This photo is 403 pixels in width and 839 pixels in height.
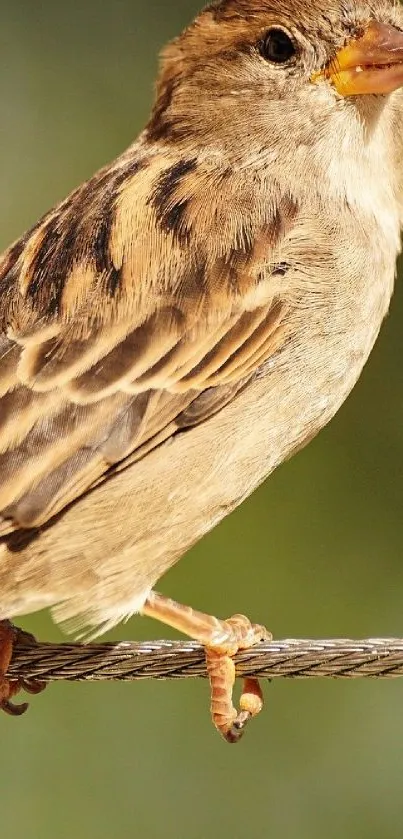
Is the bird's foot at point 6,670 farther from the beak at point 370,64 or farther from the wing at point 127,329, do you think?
the beak at point 370,64

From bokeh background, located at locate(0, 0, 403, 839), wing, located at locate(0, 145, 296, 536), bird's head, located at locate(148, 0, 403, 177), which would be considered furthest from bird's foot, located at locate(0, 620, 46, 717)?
bokeh background, located at locate(0, 0, 403, 839)

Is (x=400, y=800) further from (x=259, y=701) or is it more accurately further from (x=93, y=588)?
(x=93, y=588)

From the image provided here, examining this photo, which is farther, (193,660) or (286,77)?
(286,77)

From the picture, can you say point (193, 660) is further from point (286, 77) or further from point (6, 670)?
point (286, 77)

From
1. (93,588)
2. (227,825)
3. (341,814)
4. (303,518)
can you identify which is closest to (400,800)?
(341,814)

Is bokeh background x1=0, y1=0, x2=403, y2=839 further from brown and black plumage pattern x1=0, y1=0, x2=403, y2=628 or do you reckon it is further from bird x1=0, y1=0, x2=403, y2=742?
brown and black plumage pattern x1=0, y1=0, x2=403, y2=628

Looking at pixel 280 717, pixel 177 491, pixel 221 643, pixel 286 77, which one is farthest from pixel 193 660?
pixel 280 717

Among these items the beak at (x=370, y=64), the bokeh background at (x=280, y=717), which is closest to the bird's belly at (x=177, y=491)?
the beak at (x=370, y=64)
